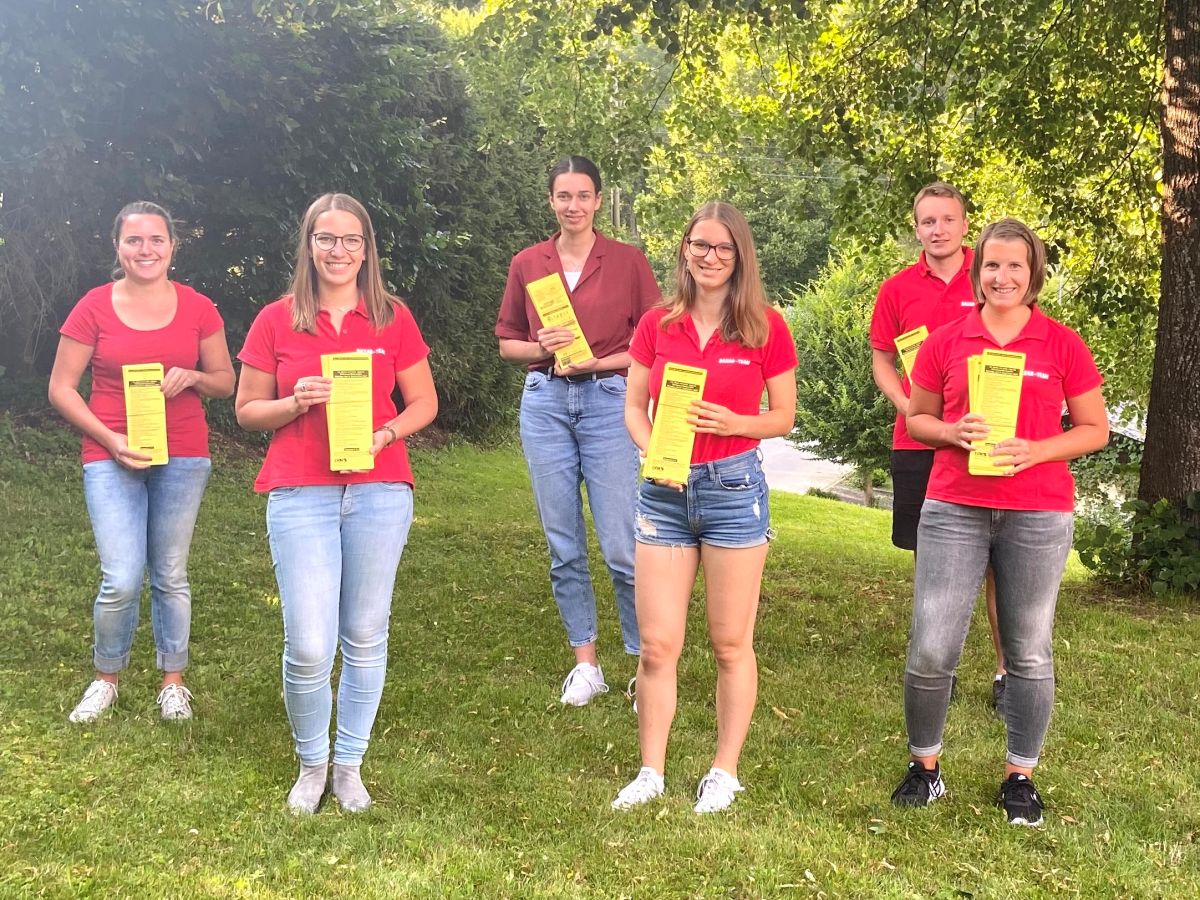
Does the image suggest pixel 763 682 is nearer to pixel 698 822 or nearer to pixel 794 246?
pixel 698 822

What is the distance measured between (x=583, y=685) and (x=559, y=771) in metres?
0.87

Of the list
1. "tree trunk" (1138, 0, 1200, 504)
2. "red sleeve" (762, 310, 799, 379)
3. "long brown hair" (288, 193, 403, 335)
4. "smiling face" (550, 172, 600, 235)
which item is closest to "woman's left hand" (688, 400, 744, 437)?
"red sleeve" (762, 310, 799, 379)

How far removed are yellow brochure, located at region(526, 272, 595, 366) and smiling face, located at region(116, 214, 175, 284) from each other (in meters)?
1.49

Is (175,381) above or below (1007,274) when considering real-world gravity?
below

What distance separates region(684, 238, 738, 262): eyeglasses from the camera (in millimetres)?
3484

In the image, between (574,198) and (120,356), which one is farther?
(574,198)

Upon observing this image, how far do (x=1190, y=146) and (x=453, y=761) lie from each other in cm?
604

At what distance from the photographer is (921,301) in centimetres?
445

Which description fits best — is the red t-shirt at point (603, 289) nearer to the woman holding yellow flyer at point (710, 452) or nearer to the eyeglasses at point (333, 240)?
the woman holding yellow flyer at point (710, 452)

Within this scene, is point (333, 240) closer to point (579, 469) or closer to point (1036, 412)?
point (579, 469)

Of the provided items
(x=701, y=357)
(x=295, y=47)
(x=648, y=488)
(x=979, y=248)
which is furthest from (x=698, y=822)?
(x=295, y=47)

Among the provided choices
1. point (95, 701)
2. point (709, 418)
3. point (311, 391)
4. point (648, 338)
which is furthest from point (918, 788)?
point (95, 701)

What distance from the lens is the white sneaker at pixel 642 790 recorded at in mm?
3623

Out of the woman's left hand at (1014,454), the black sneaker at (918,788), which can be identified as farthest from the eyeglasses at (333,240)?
the black sneaker at (918,788)
